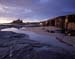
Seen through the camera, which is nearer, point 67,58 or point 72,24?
point 67,58

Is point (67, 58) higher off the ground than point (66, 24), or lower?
lower

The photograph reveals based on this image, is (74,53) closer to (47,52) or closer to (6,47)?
(47,52)

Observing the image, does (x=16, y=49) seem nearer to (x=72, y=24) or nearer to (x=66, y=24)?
(x=72, y=24)

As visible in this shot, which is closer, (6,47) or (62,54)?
(62,54)

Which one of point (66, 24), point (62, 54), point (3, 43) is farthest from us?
point (66, 24)

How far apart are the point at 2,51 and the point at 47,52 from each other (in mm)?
617

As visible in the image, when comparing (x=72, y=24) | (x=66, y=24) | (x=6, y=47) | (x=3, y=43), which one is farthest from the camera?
(x=66, y=24)

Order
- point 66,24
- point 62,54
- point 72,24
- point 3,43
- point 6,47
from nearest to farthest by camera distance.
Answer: point 62,54 < point 6,47 < point 3,43 < point 72,24 < point 66,24

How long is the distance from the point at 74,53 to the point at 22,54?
2.40 ft

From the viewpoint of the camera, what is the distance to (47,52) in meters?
2.03

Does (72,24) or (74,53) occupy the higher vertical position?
(72,24)

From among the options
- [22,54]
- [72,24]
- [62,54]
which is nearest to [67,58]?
[62,54]

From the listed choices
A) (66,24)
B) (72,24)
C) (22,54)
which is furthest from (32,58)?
(66,24)

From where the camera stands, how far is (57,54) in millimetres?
1990
